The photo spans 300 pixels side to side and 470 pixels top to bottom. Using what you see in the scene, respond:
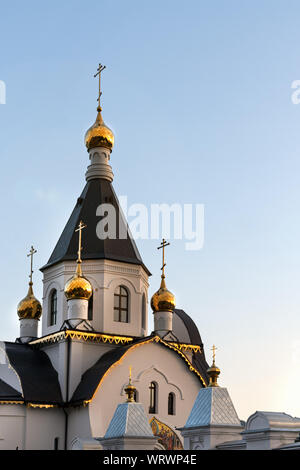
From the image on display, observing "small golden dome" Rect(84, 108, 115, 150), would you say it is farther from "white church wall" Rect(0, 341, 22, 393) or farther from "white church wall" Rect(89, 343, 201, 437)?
"white church wall" Rect(0, 341, 22, 393)

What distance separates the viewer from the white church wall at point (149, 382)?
18547 millimetres

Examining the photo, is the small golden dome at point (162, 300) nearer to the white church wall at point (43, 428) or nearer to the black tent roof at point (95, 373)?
the black tent roof at point (95, 373)

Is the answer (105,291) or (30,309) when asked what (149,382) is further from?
(30,309)

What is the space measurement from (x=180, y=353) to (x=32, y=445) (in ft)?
14.3

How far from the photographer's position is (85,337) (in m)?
19.6

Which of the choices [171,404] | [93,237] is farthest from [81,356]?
[93,237]

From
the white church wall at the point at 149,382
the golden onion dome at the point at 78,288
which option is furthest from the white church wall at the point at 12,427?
the golden onion dome at the point at 78,288

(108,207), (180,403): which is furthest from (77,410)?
(108,207)

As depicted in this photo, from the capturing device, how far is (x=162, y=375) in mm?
19719

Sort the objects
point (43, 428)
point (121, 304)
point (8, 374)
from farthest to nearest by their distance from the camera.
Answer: point (121, 304) → point (8, 374) → point (43, 428)

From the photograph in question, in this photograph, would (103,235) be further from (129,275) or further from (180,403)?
(180,403)

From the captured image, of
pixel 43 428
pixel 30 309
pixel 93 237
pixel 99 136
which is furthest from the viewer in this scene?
pixel 99 136

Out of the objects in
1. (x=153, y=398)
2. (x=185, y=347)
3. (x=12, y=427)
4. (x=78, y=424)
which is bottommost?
(x=12, y=427)

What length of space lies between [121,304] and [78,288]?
5.52ft
